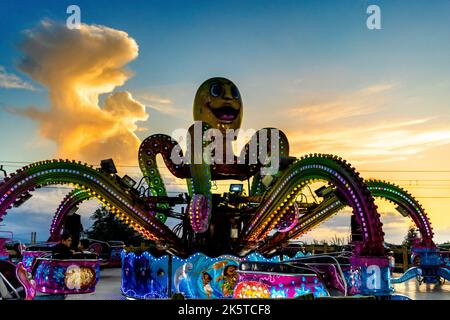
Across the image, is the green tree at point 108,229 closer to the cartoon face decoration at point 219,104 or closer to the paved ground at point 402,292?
the paved ground at point 402,292

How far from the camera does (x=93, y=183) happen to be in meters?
15.0

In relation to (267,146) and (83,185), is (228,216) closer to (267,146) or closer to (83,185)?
(267,146)

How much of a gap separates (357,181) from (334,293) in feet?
8.51

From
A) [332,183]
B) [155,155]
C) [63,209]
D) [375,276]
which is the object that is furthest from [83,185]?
[375,276]

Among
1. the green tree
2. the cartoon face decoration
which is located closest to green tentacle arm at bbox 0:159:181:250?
the cartoon face decoration

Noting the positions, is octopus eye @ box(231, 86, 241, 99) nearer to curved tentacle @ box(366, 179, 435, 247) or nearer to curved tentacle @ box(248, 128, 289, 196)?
curved tentacle @ box(248, 128, 289, 196)

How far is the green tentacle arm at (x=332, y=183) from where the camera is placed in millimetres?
11586

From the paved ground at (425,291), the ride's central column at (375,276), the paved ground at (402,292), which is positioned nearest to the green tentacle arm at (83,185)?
the paved ground at (402,292)

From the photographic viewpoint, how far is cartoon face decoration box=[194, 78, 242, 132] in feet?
58.2

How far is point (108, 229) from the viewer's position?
34812 mm

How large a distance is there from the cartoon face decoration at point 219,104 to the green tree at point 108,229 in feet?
61.9
